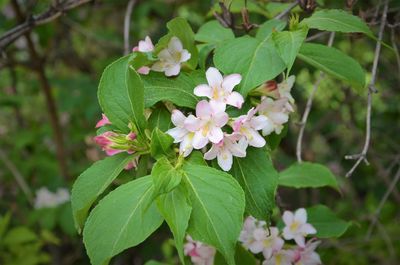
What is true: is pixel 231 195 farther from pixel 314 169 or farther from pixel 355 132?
pixel 355 132

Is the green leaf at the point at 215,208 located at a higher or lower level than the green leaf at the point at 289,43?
lower

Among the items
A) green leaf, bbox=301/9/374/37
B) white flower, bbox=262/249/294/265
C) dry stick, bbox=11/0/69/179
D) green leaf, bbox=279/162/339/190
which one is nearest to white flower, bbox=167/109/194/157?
green leaf, bbox=301/9/374/37

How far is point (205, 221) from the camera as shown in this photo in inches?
36.7

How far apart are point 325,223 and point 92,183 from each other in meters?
0.71

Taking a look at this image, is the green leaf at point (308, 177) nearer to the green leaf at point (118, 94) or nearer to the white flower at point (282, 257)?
the white flower at point (282, 257)

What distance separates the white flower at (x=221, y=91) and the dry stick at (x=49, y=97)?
1552 mm

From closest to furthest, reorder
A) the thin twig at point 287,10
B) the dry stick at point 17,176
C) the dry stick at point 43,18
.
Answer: the thin twig at point 287,10 → the dry stick at point 43,18 → the dry stick at point 17,176

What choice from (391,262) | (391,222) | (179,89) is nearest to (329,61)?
(179,89)

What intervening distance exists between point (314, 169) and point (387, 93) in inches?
58.2

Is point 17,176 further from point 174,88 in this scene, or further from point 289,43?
point 289,43

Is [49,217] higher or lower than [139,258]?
higher

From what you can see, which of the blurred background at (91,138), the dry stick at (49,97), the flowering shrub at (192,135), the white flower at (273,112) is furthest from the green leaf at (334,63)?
the dry stick at (49,97)

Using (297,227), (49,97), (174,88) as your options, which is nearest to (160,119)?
(174,88)

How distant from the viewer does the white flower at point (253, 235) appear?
131 cm
